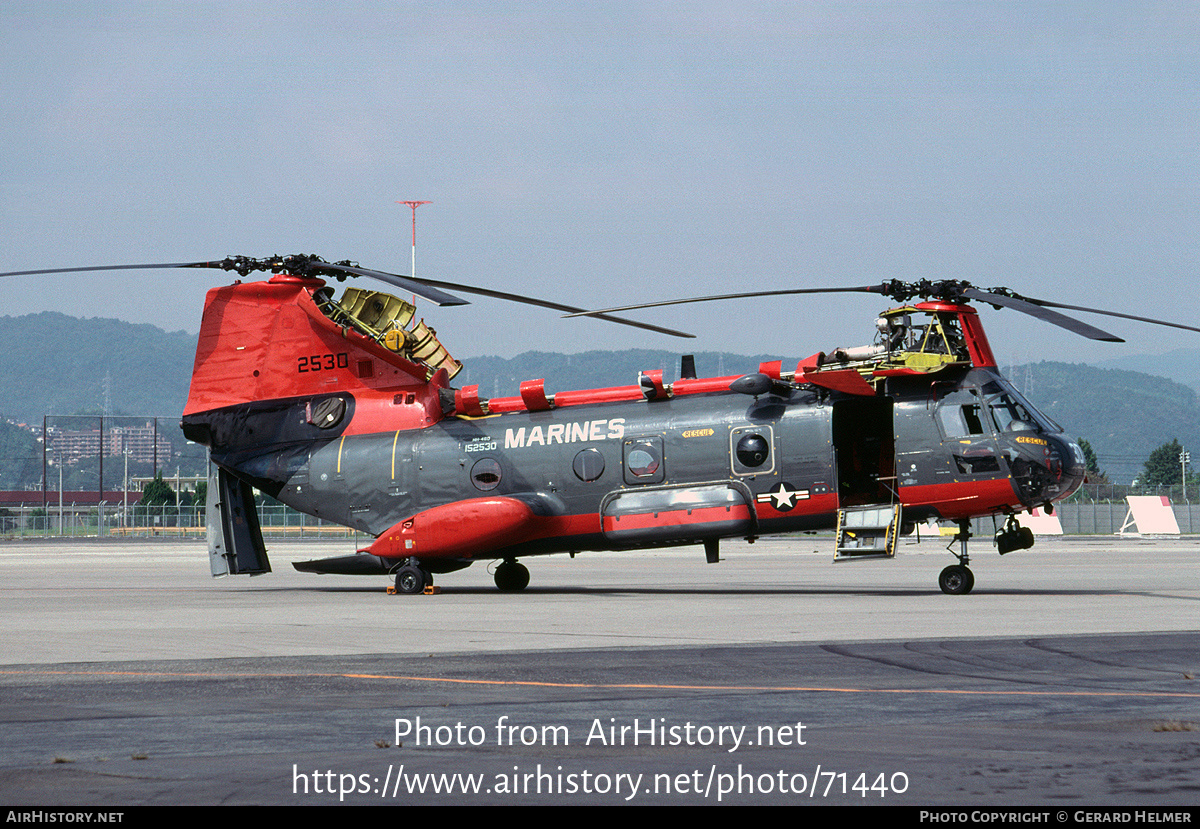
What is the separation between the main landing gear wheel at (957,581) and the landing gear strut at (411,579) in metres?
10.4

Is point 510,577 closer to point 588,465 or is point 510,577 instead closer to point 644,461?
point 588,465

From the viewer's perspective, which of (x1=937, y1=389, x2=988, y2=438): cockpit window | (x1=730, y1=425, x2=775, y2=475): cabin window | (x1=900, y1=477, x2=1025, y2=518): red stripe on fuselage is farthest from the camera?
(x1=730, y1=425, x2=775, y2=475): cabin window

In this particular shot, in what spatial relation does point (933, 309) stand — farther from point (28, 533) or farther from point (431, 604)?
point (28, 533)

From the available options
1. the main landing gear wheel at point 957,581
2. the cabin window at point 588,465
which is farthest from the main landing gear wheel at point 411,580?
the main landing gear wheel at point 957,581

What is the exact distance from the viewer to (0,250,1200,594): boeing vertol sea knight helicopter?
25438 millimetres

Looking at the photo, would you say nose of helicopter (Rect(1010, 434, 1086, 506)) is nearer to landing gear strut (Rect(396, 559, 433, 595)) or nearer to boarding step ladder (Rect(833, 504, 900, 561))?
boarding step ladder (Rect(833, 504, 900, 561))

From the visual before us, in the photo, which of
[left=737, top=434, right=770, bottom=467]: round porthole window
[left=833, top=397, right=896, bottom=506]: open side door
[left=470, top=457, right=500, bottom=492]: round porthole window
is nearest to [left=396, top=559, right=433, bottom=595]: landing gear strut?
[left=470, top=457, right=500, bottom=492]: round porthole window

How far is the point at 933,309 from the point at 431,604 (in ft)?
35.8

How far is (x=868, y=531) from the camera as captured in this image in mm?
25641

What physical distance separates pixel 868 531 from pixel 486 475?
26.5 feet

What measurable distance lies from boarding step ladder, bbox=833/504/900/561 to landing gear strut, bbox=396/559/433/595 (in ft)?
28.1

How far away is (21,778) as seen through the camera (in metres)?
7.82

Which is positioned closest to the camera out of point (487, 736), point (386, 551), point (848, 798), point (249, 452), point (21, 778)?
point (848, 798)

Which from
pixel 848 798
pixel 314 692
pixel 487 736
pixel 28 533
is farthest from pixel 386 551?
pixel 28 533
